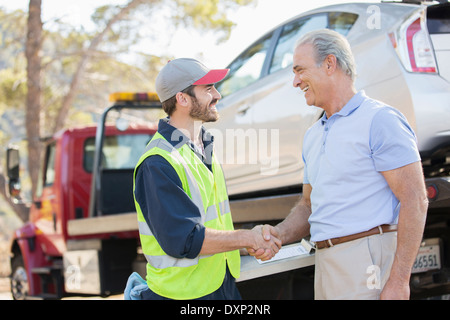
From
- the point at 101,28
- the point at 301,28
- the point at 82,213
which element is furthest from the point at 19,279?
the point at 101,28

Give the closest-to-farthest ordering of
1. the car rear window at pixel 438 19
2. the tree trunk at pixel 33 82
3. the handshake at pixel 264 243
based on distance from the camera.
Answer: the handshake at pixel 264 243
the car rear window at pixel 438 19
the tree trunk at pixel 33 82

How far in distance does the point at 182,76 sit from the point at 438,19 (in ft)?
6.15

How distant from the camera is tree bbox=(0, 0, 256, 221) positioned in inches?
526

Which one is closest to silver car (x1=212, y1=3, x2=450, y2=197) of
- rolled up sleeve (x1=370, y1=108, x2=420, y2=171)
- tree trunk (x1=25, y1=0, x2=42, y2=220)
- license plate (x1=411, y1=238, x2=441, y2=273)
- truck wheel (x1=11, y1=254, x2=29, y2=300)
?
license plate (x1=411, y1=238, x2=441, y2=273)

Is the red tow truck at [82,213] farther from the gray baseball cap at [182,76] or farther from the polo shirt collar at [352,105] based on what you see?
the polo shirt collar at [352,105]

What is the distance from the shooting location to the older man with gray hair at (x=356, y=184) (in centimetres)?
208

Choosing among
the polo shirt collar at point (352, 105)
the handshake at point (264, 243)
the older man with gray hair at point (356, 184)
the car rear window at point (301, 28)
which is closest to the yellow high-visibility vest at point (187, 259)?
the handshake at point (264, 243)

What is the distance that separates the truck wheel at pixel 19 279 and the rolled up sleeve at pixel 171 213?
5.33 meters

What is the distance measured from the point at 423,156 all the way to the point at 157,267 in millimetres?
1743

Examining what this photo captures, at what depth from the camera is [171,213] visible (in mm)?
2166

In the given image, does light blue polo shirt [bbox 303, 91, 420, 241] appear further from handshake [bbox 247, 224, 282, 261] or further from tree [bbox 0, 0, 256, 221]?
tree [bbox 0, 0, 256, 221]

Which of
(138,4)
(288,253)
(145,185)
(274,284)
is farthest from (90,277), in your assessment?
(138,4)

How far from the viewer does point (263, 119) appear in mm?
4324
